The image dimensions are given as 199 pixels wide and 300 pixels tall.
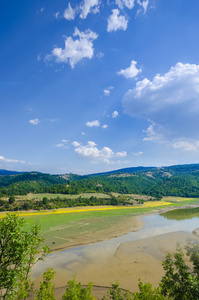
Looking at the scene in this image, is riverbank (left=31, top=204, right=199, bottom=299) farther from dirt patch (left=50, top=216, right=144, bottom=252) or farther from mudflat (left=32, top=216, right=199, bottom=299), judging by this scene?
dirt patch (left=50, top=216, right=144, bottom=252)

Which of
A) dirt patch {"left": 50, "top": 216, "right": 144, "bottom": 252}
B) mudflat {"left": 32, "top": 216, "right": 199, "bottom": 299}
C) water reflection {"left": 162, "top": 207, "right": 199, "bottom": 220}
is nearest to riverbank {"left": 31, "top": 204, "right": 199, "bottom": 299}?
mudflat {"left": 32, "top": 216, "right": 199, "bottom": 299}

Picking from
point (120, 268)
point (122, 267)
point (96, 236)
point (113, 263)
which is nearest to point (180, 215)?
point (96, 236)

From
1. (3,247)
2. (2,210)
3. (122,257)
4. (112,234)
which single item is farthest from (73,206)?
(3,247)

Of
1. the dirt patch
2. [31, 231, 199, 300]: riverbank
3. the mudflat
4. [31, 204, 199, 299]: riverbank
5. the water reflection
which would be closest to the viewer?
[31, 231, 199, 300]: riverbank

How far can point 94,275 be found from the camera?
3184 centimetres

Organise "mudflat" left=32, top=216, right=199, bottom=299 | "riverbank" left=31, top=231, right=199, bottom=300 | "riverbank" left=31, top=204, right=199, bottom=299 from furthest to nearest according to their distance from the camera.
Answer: "riverbank" left=31, top=204, right=199, bottom=299, "mudflat" left=32, top=216, right=199, bottom=299, "riverbank" left=31, top=231, right=199, bottom=300

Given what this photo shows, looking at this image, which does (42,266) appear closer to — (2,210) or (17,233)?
(17,233)

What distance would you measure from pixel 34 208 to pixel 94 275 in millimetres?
87936

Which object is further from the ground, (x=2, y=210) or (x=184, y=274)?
(x=184, y=274)

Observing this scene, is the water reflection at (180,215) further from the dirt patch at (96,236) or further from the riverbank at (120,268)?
the riverbank at (120,268)

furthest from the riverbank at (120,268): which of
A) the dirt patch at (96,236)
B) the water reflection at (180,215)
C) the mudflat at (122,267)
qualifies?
the water reflection at (180,215)

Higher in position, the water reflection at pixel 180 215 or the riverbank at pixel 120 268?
the riverbank at pixel 120 268

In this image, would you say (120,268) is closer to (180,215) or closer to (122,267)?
(122,267)

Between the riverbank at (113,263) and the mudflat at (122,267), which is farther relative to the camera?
the riverbank at (113,263)
